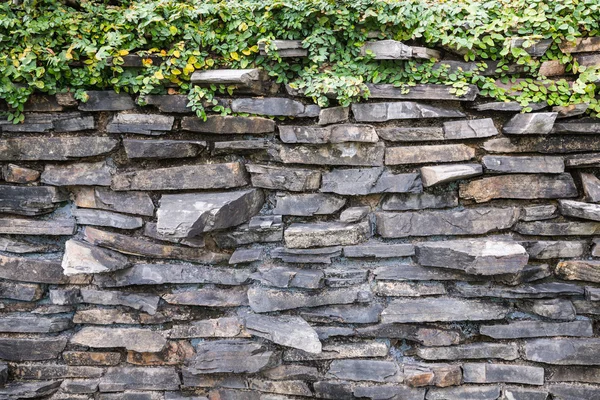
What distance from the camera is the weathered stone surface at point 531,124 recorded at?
108 inches

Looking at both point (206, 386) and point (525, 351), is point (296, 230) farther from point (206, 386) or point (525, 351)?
point (525, 351)

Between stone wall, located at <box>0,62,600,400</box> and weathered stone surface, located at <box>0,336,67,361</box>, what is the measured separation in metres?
0.01

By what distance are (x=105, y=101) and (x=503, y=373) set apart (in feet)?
10.3

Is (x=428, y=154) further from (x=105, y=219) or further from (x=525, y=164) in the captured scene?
(x=105, y=219)

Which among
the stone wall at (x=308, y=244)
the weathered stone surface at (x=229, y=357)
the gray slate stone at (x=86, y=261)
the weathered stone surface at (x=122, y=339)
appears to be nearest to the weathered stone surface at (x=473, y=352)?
the stone wall at (x=308, y=244)

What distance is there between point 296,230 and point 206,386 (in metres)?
1.28

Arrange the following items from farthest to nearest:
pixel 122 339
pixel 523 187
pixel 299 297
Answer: pixel 122 339, pixel 299 297, pixel 523 187

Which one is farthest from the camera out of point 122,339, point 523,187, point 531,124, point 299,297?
point 122,339

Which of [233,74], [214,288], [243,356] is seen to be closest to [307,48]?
[233,74]

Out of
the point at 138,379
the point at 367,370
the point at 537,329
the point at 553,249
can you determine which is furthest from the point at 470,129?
the point at 138,379

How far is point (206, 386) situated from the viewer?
3.11 meters

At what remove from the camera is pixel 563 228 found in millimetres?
2869

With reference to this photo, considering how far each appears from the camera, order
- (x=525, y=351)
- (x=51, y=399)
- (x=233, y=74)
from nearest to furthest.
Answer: (x=233, y=74)
(x=525, y=351)
(x=51, y=399)

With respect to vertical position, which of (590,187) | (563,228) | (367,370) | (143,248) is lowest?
(367,370)
